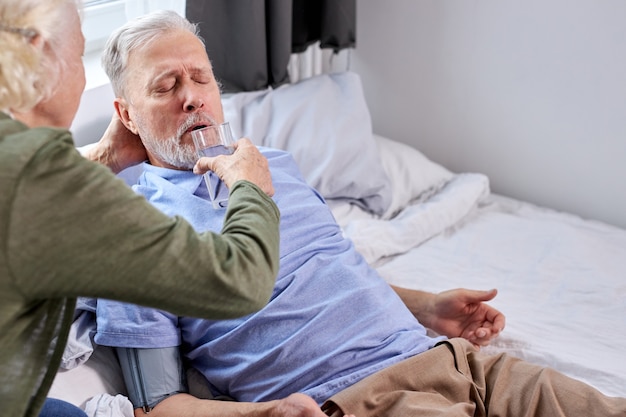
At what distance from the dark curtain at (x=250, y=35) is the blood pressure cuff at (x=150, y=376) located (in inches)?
40.7

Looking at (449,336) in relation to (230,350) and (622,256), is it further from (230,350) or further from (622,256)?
(622,256)

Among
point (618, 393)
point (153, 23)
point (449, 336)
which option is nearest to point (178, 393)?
point (449, 336)

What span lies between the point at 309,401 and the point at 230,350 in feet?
0.92

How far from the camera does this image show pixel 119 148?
174 cm

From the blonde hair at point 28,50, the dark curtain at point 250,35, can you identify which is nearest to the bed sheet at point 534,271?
the dark curtain at point 250,35

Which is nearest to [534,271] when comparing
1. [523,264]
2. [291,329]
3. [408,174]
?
[523,264]

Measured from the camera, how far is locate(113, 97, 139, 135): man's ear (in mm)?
1709

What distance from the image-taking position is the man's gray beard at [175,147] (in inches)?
64.2

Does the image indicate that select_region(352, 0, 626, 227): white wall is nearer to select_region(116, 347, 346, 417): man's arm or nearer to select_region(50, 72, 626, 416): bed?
select_region(50, 72, 626, 416): bed

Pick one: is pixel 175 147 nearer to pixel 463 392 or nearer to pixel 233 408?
pixel 233 408

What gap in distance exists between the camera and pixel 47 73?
3.42 ft

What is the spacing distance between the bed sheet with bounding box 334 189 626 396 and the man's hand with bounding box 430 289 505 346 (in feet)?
0.15

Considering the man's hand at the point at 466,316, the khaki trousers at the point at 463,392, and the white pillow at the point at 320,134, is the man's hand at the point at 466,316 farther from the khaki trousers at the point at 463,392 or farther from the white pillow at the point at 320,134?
the white pillow at the point at 320,134

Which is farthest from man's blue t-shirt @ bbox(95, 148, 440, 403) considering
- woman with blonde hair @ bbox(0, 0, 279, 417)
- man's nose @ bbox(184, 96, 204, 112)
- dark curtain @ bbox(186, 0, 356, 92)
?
dark curtain @ bbox(186, 0, 356, 92)
